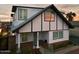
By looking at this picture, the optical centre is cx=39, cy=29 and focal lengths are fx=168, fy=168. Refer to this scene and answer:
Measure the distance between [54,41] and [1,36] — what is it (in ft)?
2.45

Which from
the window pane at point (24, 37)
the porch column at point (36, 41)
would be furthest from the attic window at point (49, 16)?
the window pane at point (24, 37)

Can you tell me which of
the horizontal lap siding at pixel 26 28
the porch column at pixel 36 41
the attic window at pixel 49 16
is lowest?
the porch column at pixel 36 41

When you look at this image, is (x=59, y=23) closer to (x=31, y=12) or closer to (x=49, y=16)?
(x=49, y=16)

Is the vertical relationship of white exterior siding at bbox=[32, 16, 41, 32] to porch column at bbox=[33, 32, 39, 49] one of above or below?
above

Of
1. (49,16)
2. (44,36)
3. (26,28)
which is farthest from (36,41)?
(49,16)

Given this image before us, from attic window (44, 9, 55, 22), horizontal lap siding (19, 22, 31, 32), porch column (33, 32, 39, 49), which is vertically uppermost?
attic window (44, 9, 55, 22)

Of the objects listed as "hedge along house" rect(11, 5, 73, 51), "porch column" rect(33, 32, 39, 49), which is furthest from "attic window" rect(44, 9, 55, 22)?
"porch column" rect(33, 32, 39, 49)

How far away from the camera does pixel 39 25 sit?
7.79 ft

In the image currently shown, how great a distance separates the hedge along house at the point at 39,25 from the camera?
2.30 metres

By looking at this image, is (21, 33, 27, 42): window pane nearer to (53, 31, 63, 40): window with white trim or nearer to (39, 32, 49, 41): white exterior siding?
(39, 32, 49, 41): white exterior siding

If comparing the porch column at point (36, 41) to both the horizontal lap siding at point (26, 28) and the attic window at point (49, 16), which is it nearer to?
the horizontal lap siding at point (26, 28)

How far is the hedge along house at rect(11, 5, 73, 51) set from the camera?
2.30 meters
